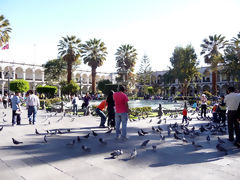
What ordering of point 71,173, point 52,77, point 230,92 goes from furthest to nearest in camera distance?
point 52,77
point 230,92
point 71,173

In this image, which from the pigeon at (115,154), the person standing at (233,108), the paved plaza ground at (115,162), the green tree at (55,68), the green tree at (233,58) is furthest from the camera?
the green tree at (55,68)

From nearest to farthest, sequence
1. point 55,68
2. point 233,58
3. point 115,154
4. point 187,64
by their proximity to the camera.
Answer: point 115,154 < point 233,58 < point 187,64 < point 55,68

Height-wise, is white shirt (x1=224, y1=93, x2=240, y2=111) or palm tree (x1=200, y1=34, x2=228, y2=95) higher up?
palm tree (x1=200, y1=34, x2=228, y2=95)

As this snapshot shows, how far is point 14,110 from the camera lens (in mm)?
8234

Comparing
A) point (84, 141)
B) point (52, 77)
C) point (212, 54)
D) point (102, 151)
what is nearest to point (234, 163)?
point (102, 151)

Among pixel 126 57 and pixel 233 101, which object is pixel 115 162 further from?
pixel 126 57

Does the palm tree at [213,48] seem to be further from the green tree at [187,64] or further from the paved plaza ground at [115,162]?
the paved plaza ground at [115,162]

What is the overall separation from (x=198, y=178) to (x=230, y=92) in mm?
3033

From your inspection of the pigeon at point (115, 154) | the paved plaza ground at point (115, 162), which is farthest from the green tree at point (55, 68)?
the pigeon at point (115, 154)

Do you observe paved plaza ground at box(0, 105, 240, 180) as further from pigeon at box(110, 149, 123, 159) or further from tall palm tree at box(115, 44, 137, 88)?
tall palm tree at box(115, 44, 137, 88)

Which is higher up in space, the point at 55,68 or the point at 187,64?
the point at 55,68

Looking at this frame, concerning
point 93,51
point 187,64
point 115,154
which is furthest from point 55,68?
point 115,154

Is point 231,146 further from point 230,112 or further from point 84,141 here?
point 84,141

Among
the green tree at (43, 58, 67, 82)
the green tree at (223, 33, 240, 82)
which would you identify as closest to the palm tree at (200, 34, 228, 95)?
the green tree at (223, 33, 240, 82)
